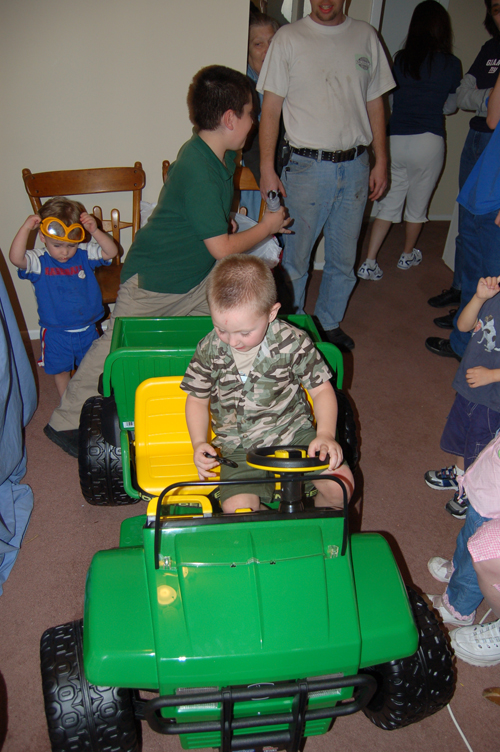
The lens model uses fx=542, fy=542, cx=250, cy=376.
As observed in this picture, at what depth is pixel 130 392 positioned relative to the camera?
217 cm

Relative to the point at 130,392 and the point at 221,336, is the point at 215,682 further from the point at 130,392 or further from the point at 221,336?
the point at 130,392

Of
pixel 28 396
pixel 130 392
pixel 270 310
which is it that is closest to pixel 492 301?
pixel 270 310

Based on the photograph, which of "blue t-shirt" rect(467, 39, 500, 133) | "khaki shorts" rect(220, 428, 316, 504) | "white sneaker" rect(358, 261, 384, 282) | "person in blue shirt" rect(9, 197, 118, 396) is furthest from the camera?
"white sneaker" rect(358, 261, 384, 282)

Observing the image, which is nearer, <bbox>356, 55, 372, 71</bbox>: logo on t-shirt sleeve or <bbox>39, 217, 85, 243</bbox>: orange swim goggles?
<bbox>39, 217, 85, 243</bbox>: orange swim goggles

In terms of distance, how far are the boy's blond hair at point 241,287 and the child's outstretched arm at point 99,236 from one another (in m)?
1.37

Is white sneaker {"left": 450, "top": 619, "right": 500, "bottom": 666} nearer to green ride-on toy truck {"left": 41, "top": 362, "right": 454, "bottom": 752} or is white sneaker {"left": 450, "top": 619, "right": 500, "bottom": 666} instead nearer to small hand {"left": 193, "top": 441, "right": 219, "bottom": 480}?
green ride-on toy truck {"left": 41, "top": 362, "right": 454, "bottom": 752}

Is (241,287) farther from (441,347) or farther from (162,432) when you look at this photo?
(441,347)

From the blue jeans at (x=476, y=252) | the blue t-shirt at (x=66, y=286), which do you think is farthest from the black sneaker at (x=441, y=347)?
the blue t-shirt at (x=66, y=286)

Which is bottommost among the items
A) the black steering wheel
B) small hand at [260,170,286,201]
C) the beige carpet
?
the beige carpet

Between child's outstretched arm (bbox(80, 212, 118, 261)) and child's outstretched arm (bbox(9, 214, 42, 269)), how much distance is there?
22 centimetres

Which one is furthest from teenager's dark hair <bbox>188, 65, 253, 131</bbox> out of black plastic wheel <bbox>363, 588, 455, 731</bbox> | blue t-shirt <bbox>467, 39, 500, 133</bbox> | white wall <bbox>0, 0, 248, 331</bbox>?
blue t-shirt <bbox>467, 39, 500, 133</bbox>

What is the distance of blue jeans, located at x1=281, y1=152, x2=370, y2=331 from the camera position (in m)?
3.14

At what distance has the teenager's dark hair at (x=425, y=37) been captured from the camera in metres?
3.80

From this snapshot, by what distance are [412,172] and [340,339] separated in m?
1.83
